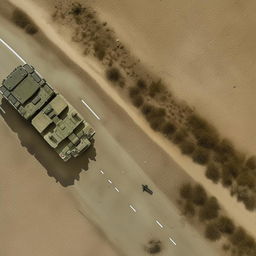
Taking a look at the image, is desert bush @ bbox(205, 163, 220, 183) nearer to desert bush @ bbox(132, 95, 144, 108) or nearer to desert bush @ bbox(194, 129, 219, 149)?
desert bush @ bbox(194, 129, 219, 149)

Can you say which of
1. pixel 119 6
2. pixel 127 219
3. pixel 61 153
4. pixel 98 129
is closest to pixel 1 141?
pixel 61 153

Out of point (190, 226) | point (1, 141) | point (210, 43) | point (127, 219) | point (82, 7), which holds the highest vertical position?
point (210, 43)

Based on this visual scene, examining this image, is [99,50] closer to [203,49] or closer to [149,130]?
[149,130]

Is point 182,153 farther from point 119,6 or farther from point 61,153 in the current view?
point 119,6

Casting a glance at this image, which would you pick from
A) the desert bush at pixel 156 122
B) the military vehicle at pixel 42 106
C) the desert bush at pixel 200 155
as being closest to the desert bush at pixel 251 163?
the desert bush at pixel 200 155

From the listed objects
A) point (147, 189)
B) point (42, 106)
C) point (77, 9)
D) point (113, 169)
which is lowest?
point (42, 106)

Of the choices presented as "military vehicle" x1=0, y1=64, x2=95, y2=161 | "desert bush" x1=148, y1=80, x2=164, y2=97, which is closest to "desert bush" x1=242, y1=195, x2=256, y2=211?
"desert bush" x1=148, y1=80, x2=164, y2=97

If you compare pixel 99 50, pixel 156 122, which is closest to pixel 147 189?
pixel 156 122
